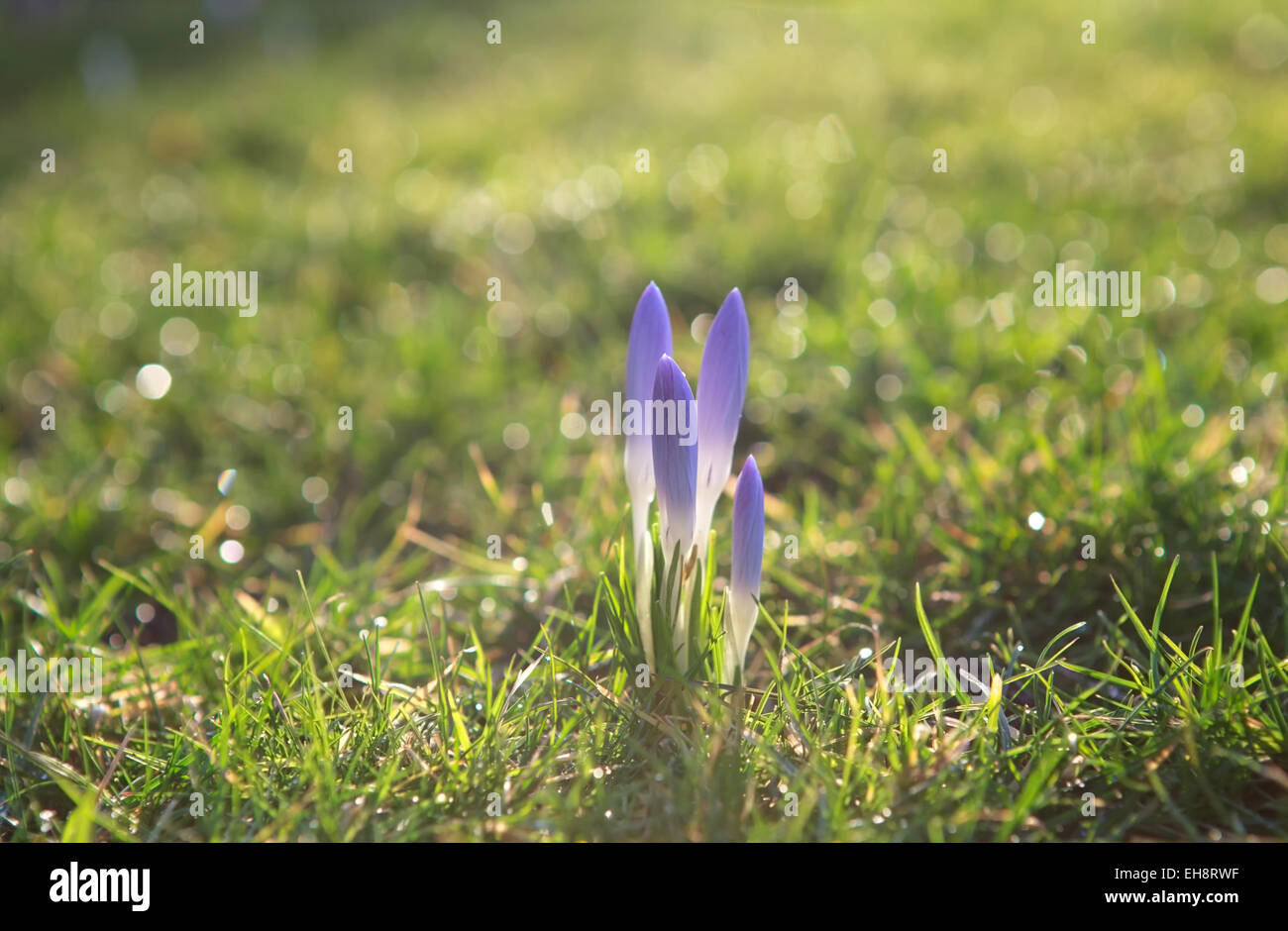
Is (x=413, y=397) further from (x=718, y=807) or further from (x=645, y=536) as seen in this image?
(x=718, y=807)

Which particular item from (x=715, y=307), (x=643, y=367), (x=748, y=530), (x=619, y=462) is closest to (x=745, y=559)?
(x=748, y=530)

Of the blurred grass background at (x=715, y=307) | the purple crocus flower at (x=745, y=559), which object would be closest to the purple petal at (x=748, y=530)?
the purple crocus flower at (x=745, y=559)

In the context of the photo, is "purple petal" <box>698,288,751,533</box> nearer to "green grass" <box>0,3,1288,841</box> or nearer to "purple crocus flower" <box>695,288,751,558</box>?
"purple crocus flower" <box>695,288,751,558</box>

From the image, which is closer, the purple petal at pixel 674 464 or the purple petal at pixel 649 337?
the purple petal at pixel 674 464

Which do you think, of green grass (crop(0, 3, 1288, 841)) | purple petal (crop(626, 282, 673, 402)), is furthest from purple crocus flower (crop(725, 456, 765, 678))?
purple petal (crop(626, 282, 673, 402))

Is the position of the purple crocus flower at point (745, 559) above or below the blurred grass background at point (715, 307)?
below

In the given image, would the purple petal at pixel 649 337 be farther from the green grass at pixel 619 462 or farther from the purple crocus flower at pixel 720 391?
the green grass at pixel 619 462

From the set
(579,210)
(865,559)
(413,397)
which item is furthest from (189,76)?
(865,559)
